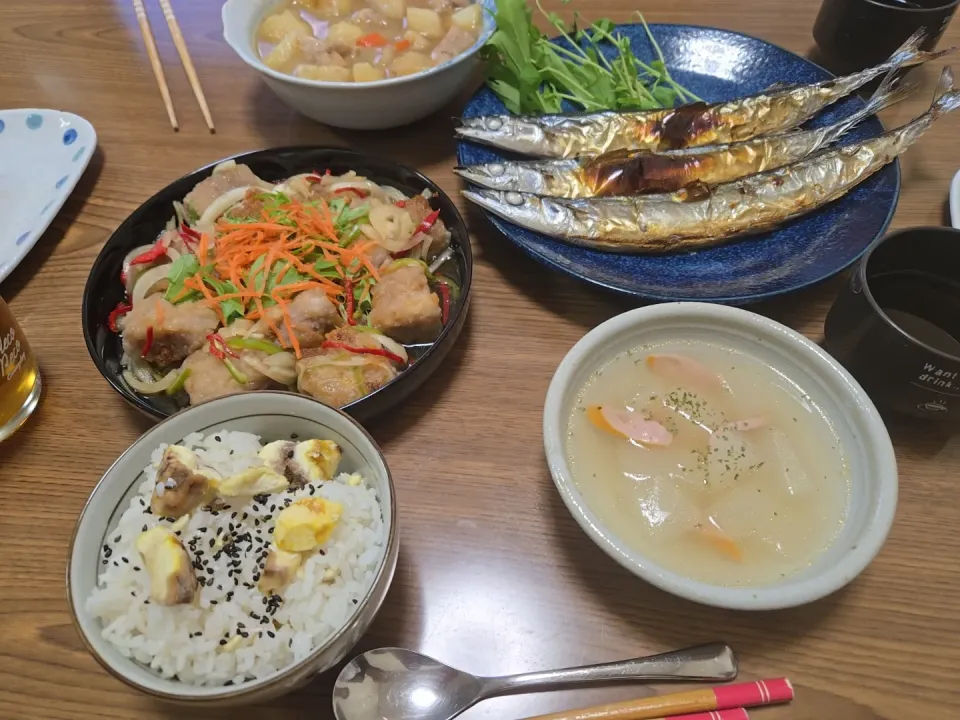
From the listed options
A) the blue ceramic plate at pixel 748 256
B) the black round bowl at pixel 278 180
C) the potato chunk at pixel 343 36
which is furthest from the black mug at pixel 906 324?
the potato chunk at pixel 343 36

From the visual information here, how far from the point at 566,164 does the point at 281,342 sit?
2.83 feet

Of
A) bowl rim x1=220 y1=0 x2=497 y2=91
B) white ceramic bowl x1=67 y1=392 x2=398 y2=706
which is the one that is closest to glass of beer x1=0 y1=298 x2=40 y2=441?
white ceramic bowl x1=67 y1=392 x2=398 y2=706

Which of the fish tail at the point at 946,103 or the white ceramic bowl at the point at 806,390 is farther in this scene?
the fish tail at the point at 946,103

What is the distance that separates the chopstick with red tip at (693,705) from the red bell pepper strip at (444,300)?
783mm

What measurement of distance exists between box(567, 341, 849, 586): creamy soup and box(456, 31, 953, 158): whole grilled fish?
30.9 inches

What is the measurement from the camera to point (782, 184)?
1.51 meters

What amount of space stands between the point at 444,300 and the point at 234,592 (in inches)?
29.3

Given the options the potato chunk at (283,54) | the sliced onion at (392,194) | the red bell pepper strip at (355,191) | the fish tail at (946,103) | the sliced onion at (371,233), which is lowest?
the sliced onion at (371,233)

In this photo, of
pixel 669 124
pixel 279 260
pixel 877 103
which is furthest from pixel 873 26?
pixel 279 260

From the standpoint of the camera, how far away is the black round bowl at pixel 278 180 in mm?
1179

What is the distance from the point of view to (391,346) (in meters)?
1.30

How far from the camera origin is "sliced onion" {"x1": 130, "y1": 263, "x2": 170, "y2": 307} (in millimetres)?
1378

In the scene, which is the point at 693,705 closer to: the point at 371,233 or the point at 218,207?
the point at 371,233

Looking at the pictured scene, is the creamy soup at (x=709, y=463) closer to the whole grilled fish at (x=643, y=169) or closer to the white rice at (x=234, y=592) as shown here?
the white rice at (x=234, y=592)
